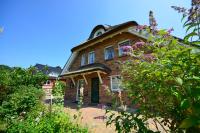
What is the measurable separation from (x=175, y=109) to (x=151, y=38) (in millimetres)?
1065

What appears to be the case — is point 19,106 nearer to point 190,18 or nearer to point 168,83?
point 168,83

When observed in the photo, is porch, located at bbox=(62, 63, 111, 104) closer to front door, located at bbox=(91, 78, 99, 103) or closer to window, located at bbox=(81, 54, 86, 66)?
front door, located at bbox=(91, 78, 99, 103)

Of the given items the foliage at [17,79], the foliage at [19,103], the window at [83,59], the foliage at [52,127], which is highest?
the window at [83,59]

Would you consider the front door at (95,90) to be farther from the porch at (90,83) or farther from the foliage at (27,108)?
the foliage at (27,108)

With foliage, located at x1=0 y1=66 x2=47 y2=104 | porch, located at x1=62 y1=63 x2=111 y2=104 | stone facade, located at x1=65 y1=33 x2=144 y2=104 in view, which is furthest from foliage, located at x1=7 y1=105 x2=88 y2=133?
porch, located at x1=62 y1=63 x2=111 y2=104

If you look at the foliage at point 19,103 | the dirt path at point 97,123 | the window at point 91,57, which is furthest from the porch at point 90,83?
the foliage at point 19,103

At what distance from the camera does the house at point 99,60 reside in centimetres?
1362

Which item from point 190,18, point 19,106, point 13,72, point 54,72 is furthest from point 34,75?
point 54,72

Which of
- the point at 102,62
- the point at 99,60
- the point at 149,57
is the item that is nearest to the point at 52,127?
the point at 149,57

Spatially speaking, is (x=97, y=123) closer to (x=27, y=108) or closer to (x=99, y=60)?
(x=27, y=108)

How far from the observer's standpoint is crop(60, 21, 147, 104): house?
13.6m

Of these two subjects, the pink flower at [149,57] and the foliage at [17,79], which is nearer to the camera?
the pink flower at [149,57]

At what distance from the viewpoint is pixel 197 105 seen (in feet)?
4.32

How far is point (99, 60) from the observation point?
16.2 metres
